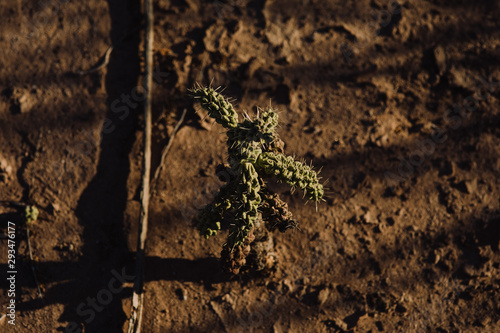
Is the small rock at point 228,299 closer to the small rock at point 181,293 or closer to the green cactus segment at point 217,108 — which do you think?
the small rock at point 181,293

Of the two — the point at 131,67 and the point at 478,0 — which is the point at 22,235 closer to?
the point at 131,67

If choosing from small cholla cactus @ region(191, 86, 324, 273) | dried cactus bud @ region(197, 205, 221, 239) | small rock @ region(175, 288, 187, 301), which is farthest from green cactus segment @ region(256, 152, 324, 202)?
small rock @ region(175, 288, 187, 301)

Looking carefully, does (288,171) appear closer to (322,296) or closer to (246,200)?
(246,200)

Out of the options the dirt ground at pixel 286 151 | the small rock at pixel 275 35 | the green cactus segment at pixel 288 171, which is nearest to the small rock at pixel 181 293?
the dirt ground at pixel 286 151

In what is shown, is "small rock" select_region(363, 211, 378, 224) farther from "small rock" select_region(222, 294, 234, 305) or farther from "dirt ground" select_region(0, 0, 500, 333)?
"small rock" select_region(222, 294, 234, 305)

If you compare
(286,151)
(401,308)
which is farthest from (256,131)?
(401,308)

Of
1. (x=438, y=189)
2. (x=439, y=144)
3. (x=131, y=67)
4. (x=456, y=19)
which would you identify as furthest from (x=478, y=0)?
(x=131, y=67)
